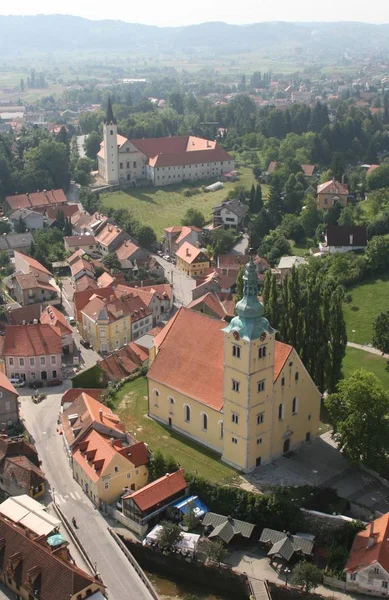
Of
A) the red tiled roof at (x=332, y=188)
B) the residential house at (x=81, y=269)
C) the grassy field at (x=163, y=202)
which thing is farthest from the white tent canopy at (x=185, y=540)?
the red tiled roof at (x=332, y=188)

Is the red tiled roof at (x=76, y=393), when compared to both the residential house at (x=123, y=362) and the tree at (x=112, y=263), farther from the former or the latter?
the tree at (x=112, y=263)

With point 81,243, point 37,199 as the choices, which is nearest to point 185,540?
point 81,243

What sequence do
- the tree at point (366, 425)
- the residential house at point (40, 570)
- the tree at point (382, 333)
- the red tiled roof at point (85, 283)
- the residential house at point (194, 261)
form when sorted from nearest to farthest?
1. the residential house at point (40, 570)
2. the tree at point (366, 425)
3. the tree at point (382, 333)
4. the red tiled roof at point (85, 283)
5. the residential house at point (194, 261)

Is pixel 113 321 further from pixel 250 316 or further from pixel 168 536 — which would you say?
pixel 168 536

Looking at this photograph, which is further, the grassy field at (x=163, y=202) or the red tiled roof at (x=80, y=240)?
the grassy field at (x=163, y=202)

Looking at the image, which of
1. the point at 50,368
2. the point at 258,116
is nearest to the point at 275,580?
the point at 50,368

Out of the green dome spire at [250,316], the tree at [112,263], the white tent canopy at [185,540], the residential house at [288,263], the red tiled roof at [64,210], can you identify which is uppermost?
the green dome spire at [250,316]

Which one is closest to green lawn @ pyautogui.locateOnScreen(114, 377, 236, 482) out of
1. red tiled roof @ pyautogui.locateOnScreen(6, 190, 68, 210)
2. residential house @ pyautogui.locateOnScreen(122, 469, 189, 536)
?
residential house @ pyautogui.locateOnScreen(122, 469, 189, 536)
